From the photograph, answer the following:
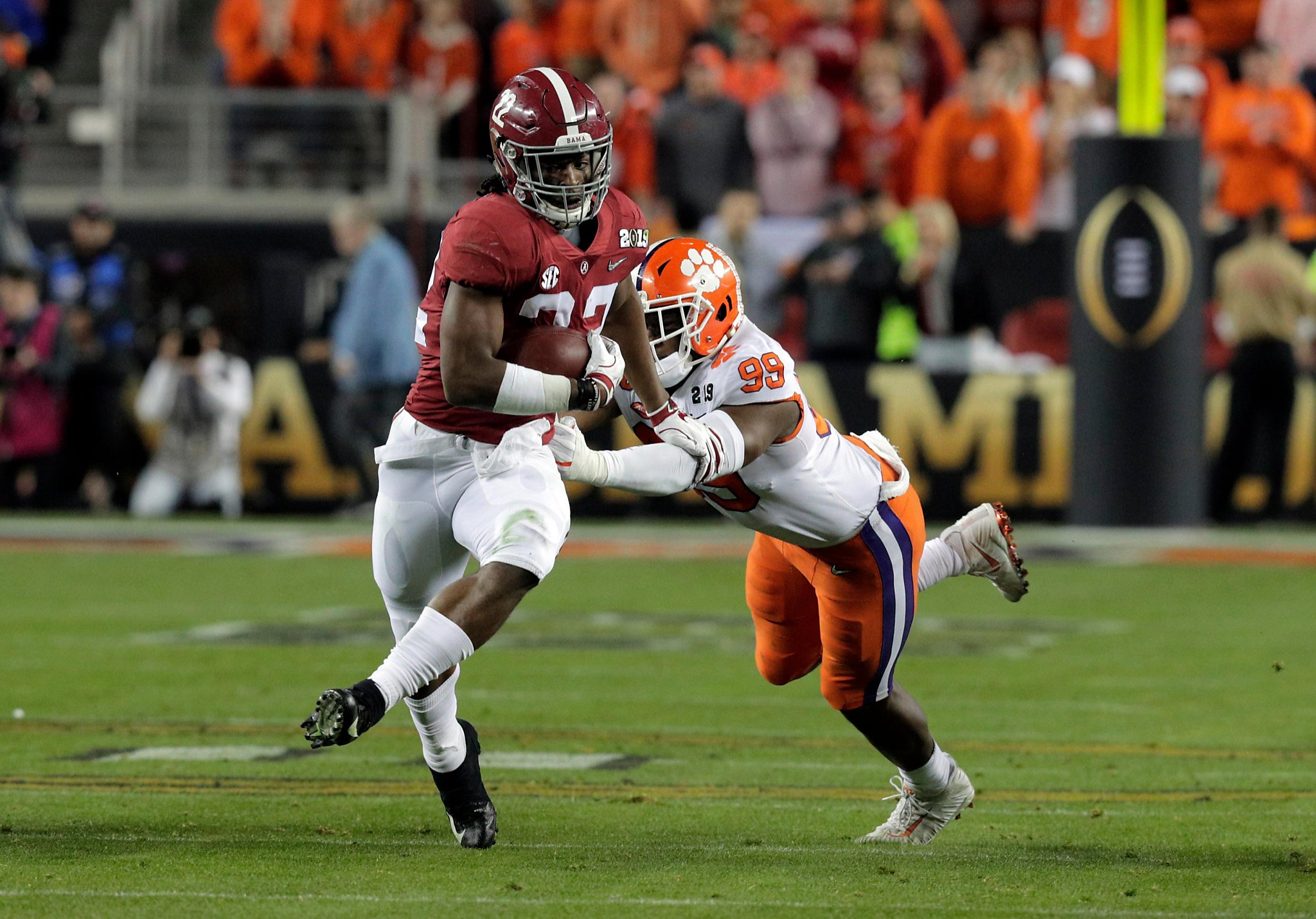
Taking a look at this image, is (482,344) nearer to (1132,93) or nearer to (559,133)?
(559,133)

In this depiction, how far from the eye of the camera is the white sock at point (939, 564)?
22.0ft

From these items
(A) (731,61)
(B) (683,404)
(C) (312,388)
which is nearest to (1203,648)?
(B) (683,404)

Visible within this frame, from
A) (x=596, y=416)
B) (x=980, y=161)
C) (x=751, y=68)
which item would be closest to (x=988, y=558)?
(x=596, y=416)

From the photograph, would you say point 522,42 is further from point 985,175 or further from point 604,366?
point 604,366

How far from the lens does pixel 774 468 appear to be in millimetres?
6078

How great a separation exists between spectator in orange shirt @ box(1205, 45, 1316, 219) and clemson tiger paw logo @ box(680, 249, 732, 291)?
35.8 feet

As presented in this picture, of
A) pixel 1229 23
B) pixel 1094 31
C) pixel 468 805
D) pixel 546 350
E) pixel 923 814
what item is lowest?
pixel 923 814

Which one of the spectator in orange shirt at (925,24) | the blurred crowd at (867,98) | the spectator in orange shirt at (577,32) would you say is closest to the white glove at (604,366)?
the blurred crowd at (867,98)

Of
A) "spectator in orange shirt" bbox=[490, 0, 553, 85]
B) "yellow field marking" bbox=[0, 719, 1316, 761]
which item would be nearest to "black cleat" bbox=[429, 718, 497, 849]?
"yellow field marking" bbox=[0, 719, 1316, 761]

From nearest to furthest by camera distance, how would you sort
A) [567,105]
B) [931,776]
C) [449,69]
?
[567,105] < [931,776] < [449,69]

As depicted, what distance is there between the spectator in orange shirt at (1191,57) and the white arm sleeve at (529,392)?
1225 cm

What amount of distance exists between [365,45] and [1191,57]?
6651 mm

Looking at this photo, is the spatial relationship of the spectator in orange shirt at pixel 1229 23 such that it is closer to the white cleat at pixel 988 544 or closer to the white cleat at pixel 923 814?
the white cleat at pixel 988 544

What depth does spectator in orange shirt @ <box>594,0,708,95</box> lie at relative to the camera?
714 inches
